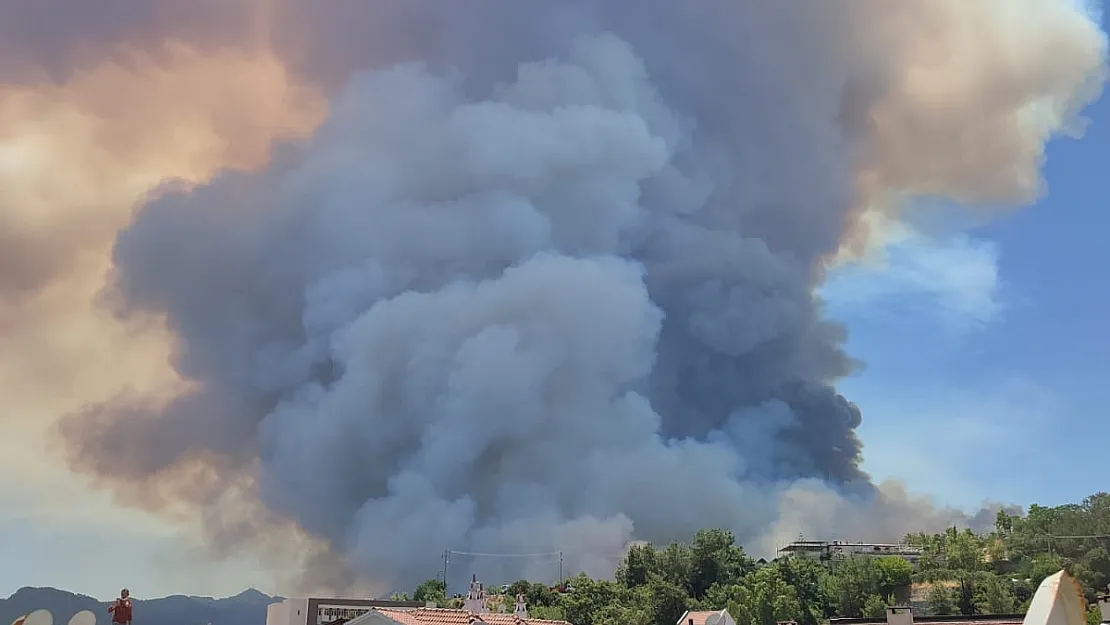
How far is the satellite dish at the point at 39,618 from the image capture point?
14.6 m

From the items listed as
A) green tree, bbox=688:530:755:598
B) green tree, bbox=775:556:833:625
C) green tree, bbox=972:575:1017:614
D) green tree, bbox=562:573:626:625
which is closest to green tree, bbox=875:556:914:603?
green tree, bbox=775:556:833:625

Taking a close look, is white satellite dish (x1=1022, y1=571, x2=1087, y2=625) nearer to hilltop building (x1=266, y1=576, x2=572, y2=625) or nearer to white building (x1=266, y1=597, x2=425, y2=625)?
hilltop building (x1=266, y1=576, x2=572, y2=625)

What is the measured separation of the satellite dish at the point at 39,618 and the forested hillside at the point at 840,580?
185 feet

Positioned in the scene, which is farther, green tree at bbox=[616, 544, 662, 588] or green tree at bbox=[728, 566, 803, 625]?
green tree at bbox=[616, 544, 662, 588]

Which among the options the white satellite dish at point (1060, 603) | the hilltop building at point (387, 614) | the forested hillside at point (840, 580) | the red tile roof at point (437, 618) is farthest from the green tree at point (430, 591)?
the white satellite dish at point (1060, 603)

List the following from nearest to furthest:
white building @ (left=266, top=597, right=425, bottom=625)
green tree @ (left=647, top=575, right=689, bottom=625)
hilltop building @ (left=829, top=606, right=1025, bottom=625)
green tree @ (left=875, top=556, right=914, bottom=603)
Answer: hilltop building @ (left=829, top=606, right=1025, bottom=625) → white building @ (left=266, top=597, right=425, bottom=625) → green tree @ (left=647, top=575, right=689, bottom=625) → green tree @ (left=875, top=556, right=914, bottom=603)

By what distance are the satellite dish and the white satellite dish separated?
47.1ft

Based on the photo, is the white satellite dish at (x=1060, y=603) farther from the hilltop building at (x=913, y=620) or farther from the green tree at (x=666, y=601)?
the green tree at (x=666, y=601)

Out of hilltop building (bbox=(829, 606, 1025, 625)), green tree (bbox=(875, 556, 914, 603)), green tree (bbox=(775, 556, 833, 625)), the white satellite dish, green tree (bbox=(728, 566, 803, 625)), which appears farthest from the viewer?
green tree (bbox=(875, 556, 914, 603))

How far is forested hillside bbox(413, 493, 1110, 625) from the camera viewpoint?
74688 millimetres

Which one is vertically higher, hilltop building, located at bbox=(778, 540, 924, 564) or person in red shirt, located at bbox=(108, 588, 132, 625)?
hilltop building, located at bbox=(778, 540, 924, 564)

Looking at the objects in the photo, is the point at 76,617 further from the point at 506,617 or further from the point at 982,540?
the point at 982,540

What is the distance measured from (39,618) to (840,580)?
79.8 metres

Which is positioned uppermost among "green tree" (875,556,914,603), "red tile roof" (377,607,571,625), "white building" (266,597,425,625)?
"green tree" (875,556,914,603)
